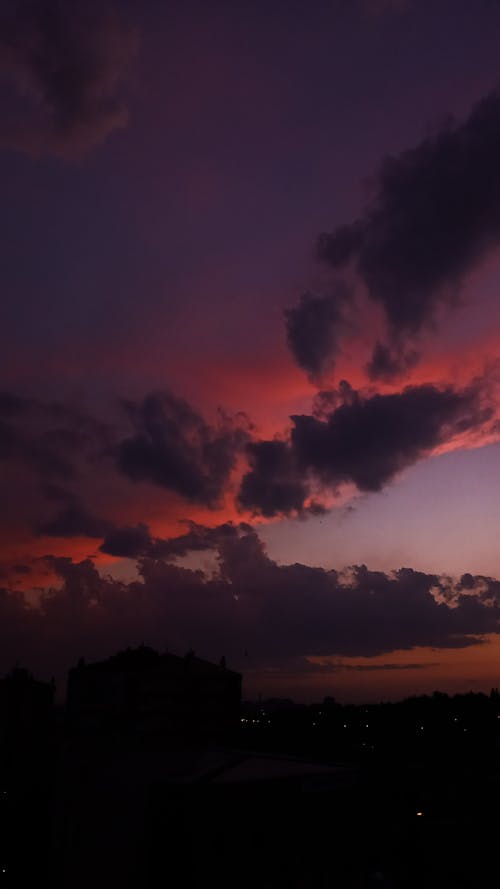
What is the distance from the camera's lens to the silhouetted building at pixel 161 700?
34.8 meters

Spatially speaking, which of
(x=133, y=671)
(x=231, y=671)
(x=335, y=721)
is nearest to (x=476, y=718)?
(x=335, y=721)

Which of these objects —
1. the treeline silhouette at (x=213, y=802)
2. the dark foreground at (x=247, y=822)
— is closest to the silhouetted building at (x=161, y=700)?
the treeline silhouette at (x=213, y=802)

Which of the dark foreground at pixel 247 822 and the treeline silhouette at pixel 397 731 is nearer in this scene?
the dark foreground at pixel 247 822

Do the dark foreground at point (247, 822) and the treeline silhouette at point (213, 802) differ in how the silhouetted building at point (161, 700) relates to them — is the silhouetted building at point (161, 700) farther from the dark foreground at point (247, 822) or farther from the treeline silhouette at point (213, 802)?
the dark foreground at point (247, 822)

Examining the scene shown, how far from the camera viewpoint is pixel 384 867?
60.5ft

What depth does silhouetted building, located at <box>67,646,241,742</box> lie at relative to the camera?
114ft

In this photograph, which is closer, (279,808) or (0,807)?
(279,808)

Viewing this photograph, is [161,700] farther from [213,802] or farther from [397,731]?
[397,731]

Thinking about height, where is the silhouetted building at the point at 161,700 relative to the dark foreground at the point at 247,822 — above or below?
above

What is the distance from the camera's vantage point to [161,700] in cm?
3512

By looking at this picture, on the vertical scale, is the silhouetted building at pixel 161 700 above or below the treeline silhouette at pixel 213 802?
above

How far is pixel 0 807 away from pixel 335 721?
4058 cm

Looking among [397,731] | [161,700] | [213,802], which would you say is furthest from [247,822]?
[397,731]

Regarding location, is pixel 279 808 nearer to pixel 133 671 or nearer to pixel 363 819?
pixel 363 819
